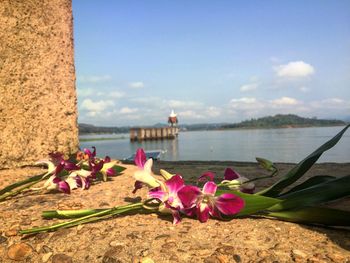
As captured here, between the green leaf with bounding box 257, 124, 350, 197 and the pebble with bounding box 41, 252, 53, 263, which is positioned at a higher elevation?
the green leaf with bounding box 257, 124, 350, 197

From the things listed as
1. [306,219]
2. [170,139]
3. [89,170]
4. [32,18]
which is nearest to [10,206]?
[89,170]

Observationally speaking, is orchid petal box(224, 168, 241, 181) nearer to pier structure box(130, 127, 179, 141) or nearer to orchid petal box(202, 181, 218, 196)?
orchid petal box(202, 181, 218, 196)

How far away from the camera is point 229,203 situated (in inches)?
71.2

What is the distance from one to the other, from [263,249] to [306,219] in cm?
33

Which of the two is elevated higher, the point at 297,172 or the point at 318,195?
the point at 297,172

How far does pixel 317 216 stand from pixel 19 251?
5.19 ft

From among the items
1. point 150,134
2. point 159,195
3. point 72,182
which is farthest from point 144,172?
point 150,134

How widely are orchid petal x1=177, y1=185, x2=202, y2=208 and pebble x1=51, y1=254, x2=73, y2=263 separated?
0.63m

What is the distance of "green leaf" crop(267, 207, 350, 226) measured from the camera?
68.5 inches

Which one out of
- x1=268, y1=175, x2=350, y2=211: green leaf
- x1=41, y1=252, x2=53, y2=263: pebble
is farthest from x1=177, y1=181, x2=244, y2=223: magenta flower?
x1=41, y1=252, x2=53, y2=263: pebble

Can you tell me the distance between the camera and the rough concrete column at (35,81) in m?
4.00

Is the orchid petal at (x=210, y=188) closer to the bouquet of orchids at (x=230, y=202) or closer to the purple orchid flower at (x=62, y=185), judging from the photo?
the bouquet of orchids at (x=230, y=202)

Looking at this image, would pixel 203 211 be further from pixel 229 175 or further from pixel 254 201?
pixel 229 175

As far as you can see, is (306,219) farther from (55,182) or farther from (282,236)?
(55,182)
